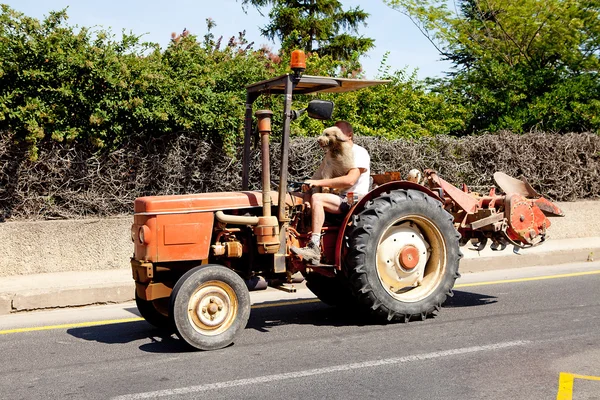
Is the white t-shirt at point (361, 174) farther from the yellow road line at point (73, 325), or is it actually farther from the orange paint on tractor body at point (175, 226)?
the yellow road line at point (73, 325)

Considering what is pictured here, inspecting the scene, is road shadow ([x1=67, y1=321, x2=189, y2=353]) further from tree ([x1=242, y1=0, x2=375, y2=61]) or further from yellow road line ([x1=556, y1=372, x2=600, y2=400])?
tree ([x1=242, y1=0, x2=375, y2=61])

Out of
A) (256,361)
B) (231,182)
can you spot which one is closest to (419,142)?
(231,182)

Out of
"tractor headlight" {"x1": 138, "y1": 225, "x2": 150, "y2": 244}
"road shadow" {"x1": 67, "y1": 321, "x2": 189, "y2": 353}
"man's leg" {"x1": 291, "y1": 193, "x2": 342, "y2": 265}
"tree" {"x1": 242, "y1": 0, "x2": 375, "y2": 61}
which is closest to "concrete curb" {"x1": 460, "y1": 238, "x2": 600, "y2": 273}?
"man's leg" {"x1": 291, "y1": 193, "x2": 342, "y2": 265}

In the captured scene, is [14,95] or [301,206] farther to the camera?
[14,95]

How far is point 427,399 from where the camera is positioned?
512cm

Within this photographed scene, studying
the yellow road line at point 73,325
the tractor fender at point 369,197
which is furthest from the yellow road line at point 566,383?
the yellow road line at point 73,325

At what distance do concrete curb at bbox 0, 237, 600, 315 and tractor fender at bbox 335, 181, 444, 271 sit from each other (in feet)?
9.12

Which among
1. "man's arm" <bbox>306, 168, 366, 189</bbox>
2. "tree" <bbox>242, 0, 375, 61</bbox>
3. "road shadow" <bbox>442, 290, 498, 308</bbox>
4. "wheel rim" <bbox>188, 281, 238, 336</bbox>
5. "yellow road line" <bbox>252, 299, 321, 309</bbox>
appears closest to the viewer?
"wheel rim" <bbox>188, 281, 238, 336</bbox>

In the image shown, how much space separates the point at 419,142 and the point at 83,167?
19.4 ft

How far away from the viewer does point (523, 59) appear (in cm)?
1952

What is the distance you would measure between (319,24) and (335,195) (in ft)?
59.0

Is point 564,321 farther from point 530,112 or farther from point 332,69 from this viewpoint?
point 332,69

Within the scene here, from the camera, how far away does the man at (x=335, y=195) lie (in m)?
7.16

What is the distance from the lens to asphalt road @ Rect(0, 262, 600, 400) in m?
5.38
